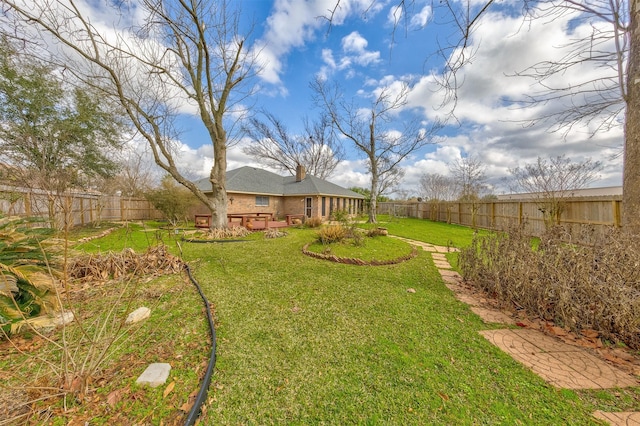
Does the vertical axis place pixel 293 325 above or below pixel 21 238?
below

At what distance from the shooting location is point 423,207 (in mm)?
23656

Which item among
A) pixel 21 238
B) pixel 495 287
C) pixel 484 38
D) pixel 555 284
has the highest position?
pixel 484 38

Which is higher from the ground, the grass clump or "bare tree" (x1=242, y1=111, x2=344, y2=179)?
"bare tree" (x1=242, y1=111, x2=344, y2=179)

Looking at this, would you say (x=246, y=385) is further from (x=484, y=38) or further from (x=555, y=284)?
(x=484, y=38)

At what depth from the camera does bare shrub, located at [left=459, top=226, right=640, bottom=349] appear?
2.59 meters

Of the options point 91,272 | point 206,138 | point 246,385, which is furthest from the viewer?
point 206,138

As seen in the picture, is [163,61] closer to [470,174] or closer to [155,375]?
[155,375]

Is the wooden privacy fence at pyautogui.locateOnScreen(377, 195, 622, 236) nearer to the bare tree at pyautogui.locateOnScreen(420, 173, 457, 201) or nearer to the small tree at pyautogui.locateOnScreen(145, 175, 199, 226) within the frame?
the bare tree at pyautogui.locateOnScreen(420, 173, 457, 201)

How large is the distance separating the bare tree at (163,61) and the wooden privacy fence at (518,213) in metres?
11.2

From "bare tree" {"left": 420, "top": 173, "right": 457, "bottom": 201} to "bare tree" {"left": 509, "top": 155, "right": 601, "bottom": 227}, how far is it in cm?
1600

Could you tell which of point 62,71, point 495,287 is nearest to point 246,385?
point 495,287

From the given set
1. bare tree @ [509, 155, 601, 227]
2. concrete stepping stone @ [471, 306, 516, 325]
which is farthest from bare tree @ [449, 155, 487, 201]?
concrete stepping stone @ [471, 306, 516, 325]

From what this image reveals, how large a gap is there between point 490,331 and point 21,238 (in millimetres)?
5969

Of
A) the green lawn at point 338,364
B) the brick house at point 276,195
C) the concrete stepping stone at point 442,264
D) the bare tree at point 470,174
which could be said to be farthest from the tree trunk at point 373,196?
the green lawn at point 338,364
